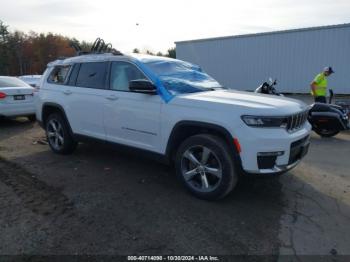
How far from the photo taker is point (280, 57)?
52.1 feet

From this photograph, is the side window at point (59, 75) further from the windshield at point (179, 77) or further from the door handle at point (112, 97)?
the windshield at point (179, 77)

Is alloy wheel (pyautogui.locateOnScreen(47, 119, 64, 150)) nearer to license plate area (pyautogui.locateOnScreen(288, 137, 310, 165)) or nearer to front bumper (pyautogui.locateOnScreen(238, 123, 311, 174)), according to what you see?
front bumper (pyautogui.locateOnScreen(238, 123, 311, 174))

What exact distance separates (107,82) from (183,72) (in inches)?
48.0

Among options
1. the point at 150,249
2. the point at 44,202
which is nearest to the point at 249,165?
the point at 150,249

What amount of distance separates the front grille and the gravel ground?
828 millimetres

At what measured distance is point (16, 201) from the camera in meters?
4.25

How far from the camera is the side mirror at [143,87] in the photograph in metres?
4.42

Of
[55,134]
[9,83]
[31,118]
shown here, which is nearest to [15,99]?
[9,83]

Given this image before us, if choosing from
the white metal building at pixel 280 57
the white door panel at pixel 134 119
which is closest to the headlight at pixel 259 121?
the white door panel at pixel 134 119

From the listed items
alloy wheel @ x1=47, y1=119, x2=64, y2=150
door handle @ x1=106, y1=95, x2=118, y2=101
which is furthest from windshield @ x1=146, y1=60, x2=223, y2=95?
alloy wheel @ x1=47, y1=119, x2=64, y2=150

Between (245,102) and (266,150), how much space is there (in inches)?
26.1

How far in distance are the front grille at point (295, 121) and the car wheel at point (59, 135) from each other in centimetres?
388

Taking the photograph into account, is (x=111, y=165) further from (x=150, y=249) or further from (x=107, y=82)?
(x=150, y=249)

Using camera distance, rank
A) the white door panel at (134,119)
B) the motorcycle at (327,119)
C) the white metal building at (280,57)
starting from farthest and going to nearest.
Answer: the white metal building at (280,57), the motorcycle at (327,119), the white door panel at (134,119)
